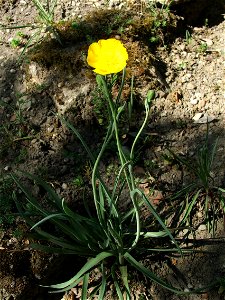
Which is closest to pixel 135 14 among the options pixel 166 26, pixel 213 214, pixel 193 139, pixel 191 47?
pixel 166 26

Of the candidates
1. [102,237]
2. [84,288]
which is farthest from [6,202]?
[84,288]

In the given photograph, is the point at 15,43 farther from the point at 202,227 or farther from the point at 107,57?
the point at 202,227

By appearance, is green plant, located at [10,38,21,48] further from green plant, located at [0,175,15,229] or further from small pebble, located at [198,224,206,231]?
small pebble, located at [198,224,206,231]

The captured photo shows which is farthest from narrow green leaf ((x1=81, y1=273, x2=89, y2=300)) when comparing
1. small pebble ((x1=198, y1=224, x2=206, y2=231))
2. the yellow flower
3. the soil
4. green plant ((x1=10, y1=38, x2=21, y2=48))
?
green plant ((x1=10, y1=38, x2=21, y2=48))

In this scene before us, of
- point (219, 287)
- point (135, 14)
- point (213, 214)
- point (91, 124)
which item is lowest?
point (219, 287)

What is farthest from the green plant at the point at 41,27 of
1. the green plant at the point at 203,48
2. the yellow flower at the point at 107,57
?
the yellow flower at the point at 107,57

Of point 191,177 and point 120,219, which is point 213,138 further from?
point 120,219
